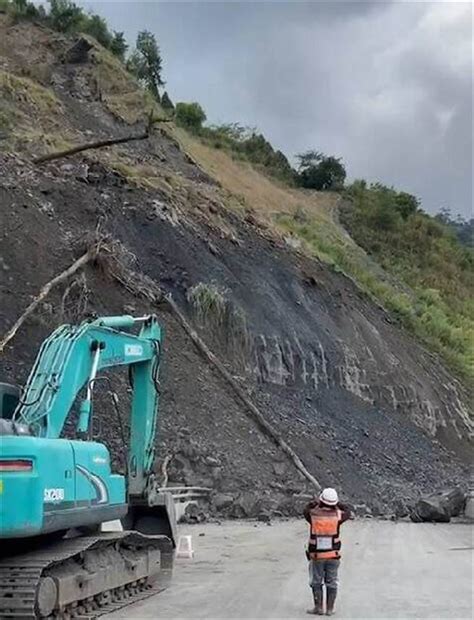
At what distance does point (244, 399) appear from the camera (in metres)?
24.5

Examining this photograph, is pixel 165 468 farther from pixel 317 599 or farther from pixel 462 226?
pixel 462 226

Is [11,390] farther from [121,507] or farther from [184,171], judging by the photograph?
[184,171]

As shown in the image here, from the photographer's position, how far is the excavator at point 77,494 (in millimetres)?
8422

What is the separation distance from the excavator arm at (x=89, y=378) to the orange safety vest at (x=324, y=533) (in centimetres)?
256

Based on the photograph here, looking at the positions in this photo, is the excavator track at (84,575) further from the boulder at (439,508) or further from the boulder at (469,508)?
the boulder at (469,508)

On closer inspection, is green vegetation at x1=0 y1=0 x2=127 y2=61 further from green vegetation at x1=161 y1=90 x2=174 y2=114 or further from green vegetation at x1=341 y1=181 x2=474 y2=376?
green vegetation at x1=341 y1=181 x2=474 y2=376

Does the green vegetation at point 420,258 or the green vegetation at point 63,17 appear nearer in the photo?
the green vegetation at point 420,258

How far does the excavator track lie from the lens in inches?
335

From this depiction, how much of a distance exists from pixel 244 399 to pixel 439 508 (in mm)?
5489

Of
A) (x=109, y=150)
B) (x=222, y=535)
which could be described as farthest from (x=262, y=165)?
(x=222, y=535)

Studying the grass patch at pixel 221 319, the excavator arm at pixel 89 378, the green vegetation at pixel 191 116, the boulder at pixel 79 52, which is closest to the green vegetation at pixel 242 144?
the green vegetation at pixel 191 116

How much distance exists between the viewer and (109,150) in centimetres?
3447

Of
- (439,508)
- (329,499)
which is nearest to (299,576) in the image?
(329,499)

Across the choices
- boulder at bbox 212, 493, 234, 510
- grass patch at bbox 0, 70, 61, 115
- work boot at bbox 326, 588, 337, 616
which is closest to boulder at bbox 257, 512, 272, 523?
boulder at bbox 212, 493, 234, 510
